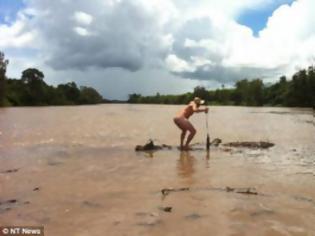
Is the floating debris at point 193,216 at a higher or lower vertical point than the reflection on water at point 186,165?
higher

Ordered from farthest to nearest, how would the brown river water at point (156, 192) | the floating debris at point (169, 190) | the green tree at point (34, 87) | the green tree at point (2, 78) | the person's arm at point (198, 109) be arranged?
the green tree at point (34, 87), the green tree at point (2, 78), the person's arm at point (198, 109), the floating debris at point (169, 190), the brown river water at point (156, 192)

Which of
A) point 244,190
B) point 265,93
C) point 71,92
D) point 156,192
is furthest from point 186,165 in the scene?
point 71,92

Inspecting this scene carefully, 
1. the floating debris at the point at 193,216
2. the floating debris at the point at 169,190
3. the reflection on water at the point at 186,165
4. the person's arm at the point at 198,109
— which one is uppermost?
the person's arm at the point at 198,109

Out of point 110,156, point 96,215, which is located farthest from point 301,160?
point 96,215

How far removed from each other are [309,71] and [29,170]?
99584 mm

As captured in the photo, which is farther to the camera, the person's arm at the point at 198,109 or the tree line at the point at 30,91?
the tree line at the point at 30,91

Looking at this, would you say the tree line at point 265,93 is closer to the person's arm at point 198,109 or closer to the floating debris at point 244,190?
the person's arm at point 198,109

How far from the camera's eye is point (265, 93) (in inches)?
5305

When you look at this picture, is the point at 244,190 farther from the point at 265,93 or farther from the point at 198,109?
the point at 265,93

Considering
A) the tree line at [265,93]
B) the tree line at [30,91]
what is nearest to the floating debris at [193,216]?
the tree line at [265,93]

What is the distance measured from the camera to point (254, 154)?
16578 mm

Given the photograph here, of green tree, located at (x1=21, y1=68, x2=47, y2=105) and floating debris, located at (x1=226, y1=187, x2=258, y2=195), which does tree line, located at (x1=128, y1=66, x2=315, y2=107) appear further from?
floating debris, located at (x1=226, y1=187, x2=258, y2=195)

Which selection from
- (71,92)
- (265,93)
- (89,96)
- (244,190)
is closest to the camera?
(244,190)

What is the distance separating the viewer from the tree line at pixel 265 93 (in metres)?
103
